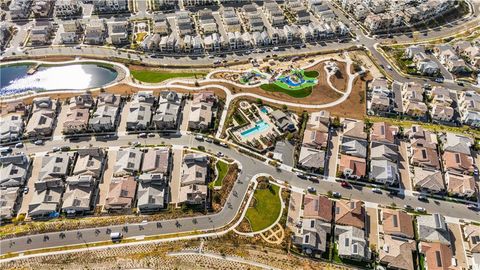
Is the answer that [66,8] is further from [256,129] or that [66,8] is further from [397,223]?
[397,223]

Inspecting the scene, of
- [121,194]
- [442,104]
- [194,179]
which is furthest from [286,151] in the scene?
[442,104]

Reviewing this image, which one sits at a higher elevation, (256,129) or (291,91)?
(291,91)

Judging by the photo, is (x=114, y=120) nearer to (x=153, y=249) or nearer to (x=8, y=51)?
(x=153, y=249)

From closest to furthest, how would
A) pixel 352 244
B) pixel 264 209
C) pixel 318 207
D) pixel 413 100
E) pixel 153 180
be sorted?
pixel 352 244, pixel 318 207, pixel 264 209, pixel 153 180, pixel 413 100

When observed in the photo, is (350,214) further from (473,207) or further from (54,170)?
(54,170)

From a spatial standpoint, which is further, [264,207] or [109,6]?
[109,6]

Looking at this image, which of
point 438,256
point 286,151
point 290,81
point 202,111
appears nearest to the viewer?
point 438,256

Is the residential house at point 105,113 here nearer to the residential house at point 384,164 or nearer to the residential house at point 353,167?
the residential house at point 353,167

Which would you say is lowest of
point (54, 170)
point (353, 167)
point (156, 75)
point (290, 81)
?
point (54, 170)

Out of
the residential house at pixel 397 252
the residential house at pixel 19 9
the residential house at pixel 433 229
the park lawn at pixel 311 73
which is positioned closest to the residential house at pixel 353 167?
the residential house at pixel 433 229
